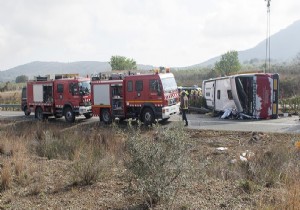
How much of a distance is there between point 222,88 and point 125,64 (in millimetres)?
59561

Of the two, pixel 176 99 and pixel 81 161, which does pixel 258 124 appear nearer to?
pixel 176 99

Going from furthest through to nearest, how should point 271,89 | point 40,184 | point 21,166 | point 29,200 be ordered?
point 271,89 → point 21,166 → point 40,184 → point 29,200

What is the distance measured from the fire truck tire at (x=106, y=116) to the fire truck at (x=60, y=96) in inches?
69.0

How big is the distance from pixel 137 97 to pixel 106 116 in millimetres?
2592

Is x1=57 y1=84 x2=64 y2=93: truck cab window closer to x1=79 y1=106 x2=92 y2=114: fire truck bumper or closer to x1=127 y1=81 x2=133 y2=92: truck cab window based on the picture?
x1=79 y1=106 x2=92 y2=114: fire truck bumper

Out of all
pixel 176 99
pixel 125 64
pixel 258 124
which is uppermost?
pixel 125 64

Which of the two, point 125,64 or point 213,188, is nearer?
point 213,188

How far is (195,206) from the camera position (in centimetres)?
490

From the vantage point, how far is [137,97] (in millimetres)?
17766

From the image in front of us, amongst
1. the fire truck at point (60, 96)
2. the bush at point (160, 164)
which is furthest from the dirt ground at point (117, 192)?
the fire truck at point (60, 96)

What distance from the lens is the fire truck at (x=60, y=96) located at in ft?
67.8

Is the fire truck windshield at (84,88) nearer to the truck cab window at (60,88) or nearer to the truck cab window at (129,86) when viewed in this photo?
the truck cab window at (60,88)

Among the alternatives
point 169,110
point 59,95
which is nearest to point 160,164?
point 169,110

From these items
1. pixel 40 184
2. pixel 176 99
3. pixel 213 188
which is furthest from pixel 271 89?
pixel 40 184
